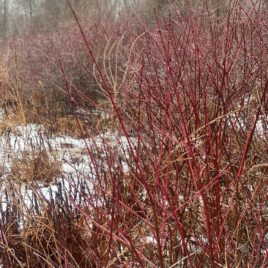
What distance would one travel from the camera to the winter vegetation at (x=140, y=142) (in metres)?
1.34

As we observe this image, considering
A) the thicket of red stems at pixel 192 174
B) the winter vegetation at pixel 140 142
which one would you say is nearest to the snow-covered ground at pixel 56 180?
the winter vegetation at pixel 140 142

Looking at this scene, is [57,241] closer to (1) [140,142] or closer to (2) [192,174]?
(2) [192,174]

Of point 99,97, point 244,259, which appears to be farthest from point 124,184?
point 99,97

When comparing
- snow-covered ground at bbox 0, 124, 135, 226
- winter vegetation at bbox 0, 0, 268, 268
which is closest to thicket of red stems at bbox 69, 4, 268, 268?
winter vegetation at bbox 0, 0, 268, 268

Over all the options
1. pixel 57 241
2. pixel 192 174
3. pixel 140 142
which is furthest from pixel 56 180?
pixel 192 174

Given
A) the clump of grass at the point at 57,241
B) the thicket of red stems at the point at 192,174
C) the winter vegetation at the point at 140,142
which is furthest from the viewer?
→ the clump of grass at the point at 57,241

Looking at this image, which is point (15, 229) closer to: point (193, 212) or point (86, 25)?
point (193, 212)

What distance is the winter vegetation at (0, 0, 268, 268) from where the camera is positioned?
1.34m

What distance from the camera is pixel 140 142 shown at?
3.16 m

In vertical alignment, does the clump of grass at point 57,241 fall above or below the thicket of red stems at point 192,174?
below

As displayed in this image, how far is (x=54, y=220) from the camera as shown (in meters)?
1.96

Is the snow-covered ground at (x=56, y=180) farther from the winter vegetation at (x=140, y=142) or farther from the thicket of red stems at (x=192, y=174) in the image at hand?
the thicket of red stems at (x=192, y=174)

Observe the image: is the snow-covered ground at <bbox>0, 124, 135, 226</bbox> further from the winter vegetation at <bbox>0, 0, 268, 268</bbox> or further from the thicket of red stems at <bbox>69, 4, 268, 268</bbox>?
the thicket of red stems at <bbox>69, 4, 268, 268</bbox>

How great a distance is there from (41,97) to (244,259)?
7.42 metres
